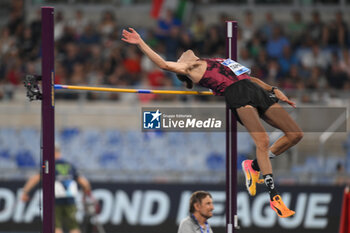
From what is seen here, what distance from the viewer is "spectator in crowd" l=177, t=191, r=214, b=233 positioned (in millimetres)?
8828

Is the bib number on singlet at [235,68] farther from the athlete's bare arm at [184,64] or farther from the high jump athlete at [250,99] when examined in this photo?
the athlete's bare arm at [184,64]

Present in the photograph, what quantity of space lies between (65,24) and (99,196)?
5.67 meters

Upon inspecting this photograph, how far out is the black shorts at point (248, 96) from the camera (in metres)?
8.11

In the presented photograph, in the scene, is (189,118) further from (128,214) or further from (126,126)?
(126,126)

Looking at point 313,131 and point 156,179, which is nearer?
point 313,131

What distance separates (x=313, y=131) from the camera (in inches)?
331

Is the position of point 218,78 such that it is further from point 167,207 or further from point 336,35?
point 336,35

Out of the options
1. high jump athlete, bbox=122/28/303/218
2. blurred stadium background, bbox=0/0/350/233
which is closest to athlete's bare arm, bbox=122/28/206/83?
high jump athlete, bbox=122/28/303/218

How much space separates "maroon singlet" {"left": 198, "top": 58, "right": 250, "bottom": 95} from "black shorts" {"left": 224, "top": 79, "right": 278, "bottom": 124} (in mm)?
54

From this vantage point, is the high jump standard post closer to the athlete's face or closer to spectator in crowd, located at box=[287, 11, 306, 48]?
the athlete's face

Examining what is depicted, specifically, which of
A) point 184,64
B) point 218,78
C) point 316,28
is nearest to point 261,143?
point 218,78

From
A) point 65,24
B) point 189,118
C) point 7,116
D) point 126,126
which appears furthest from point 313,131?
point 65,24

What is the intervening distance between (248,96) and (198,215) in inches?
67.0

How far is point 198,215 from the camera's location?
897 cm
